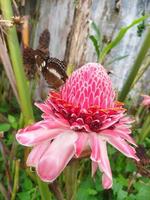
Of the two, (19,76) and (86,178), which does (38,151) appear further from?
(86,178)

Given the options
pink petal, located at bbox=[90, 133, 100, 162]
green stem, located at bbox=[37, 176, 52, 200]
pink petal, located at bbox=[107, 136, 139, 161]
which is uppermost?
pink petal, located at bbox=[90, 133, 100, 162]

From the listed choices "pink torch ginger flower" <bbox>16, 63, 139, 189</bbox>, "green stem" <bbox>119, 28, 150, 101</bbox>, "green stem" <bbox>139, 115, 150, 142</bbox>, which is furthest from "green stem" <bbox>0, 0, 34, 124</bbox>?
"green stem" <bbox>139, 115, 150, 142</bbox>

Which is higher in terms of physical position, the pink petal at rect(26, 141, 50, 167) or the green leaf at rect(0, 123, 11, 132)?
the pink petal at rect(26, 141, 50, 167)

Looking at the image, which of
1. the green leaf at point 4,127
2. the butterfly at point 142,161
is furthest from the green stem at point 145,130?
the green leaf at point 4,127

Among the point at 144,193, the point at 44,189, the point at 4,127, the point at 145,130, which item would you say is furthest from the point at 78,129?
the point at 145,130

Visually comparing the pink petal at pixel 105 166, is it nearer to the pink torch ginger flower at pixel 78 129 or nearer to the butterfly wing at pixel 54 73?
the pink torch ginger flower at pixel 78 129

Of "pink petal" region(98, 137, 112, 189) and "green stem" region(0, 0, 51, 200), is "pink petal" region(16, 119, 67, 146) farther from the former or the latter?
"green stem" region(0, 0, 51, 200)

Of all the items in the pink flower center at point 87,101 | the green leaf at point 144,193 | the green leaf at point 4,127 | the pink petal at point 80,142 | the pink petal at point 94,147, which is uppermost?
the pink flower center at point 87,101
